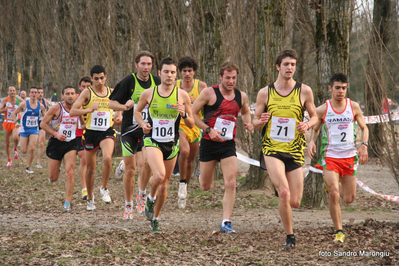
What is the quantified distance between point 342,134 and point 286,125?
87 cm

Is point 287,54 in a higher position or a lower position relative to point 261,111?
higher

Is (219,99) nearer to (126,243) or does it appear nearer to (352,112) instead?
(352,112)

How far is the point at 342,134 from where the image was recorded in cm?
645

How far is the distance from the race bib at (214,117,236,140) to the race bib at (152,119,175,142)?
758 millimetres

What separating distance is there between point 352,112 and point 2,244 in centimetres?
481

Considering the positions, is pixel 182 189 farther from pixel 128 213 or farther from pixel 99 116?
pixel 99 116

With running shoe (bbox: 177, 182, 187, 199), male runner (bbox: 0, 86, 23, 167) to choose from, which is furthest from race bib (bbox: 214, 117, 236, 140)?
male runner (bbox: 0, 86, 23, 167)

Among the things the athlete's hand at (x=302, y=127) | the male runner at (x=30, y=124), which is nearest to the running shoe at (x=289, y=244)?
the athlete's hand at (x=302, y=127)

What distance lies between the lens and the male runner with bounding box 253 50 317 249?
610 cm

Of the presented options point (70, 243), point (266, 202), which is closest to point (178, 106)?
point (70, 243)

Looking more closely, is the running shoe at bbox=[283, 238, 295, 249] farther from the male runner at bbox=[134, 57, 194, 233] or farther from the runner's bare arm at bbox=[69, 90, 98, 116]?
the runner's bare arm at bbox=[69, 90, 98, 116]

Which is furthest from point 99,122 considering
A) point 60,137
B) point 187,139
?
point 187,139

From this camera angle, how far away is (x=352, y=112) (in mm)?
6484

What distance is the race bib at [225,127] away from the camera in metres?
7.01
